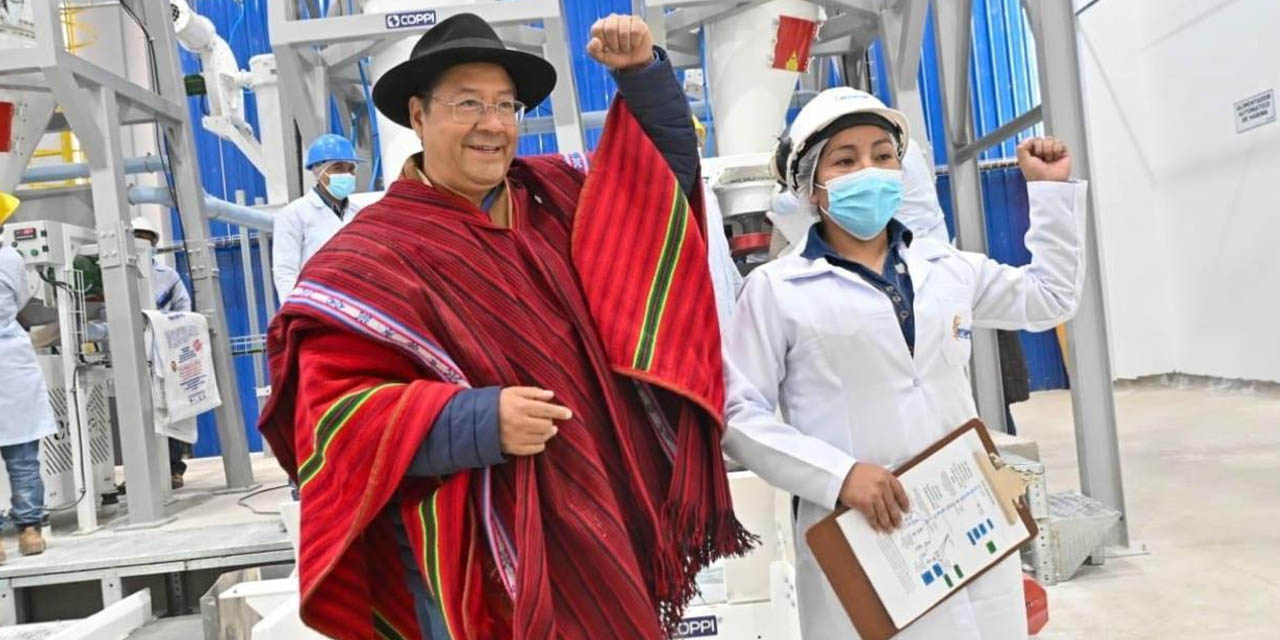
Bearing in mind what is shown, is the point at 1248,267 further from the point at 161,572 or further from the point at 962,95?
the point at 161,572

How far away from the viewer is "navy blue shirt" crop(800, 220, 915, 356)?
1559mm

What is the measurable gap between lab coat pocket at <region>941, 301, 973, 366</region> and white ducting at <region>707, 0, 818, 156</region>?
2.66 metres

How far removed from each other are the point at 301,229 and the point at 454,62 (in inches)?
125

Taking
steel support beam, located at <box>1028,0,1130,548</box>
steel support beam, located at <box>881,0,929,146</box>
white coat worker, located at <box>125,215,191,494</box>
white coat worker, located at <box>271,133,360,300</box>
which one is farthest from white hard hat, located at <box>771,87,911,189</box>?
white coat worker, located at <box>125,215,191,494</box>

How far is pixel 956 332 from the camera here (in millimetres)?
1581

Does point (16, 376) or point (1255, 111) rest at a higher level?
point (1255, 111)

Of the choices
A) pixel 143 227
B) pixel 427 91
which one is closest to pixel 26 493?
pixel 143 227

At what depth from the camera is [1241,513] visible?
13.1ft

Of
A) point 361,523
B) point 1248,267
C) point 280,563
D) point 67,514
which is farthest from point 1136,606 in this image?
point 1248,267

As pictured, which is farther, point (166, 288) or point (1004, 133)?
point (166, 288)

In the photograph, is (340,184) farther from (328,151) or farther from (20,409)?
(20,409)

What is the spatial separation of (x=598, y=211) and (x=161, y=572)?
3401mm

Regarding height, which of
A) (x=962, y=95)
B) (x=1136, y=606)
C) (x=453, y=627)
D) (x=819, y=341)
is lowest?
(x=1136, y=606)

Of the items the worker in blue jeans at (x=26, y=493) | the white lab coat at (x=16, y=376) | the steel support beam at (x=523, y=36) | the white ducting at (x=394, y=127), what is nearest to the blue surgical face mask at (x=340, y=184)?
the white ducting at (x=394, y=127)
